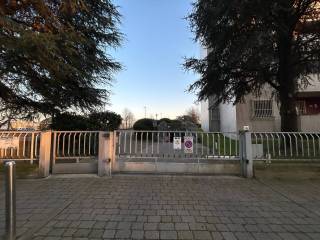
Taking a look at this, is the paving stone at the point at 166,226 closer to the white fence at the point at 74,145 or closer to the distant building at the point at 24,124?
the white fence at the point at 74,145

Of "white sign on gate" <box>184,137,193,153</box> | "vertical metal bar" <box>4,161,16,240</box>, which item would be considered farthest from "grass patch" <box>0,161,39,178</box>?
"vertical metal bar" <box>4,161,16,240</box>

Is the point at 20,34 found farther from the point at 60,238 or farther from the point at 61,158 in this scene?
the point at 60,238

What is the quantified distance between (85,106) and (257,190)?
9908mm

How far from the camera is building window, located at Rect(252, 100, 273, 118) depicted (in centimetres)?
2483

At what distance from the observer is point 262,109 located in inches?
984

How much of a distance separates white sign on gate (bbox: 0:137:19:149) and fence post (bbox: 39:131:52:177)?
2.76 ft

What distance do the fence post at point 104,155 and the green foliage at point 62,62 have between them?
2987 millimetres

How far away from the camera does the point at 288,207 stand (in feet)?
21.0

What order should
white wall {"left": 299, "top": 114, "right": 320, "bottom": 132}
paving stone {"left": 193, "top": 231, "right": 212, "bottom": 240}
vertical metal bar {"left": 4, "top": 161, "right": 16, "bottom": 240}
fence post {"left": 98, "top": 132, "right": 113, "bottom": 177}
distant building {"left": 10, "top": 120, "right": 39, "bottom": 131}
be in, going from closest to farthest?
vertical metal bar {"left": 4, "top": 161, "right": 16, "bottom": 240} < paving stone {"left": 193, "top": 231, "right": 212, "bottom": 240} < fence post {"left": 98, "top": 132, "right": 113, "bottom": 177} < distant building {"left": 10, "top": 120, "right": 39, "bottom": 131} < white wall {"left": 299, "top": 114, "right": 320, "bottom": 132}

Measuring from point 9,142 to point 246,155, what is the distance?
23.4 ft

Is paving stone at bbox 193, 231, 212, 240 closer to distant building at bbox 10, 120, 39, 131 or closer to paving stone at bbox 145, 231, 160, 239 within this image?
paving stone at bbox 145, 231, 160, 239

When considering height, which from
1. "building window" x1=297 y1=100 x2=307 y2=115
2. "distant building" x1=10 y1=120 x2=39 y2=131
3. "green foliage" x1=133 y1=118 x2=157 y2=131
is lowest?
"distant building" x1=10 y1=120 x2=39 y2=131

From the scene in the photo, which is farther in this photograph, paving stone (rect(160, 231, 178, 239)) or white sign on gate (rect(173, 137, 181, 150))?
white sign on gate (rect(173, 137, 181, 150))

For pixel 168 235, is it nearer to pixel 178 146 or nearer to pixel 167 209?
pixel 167 209
